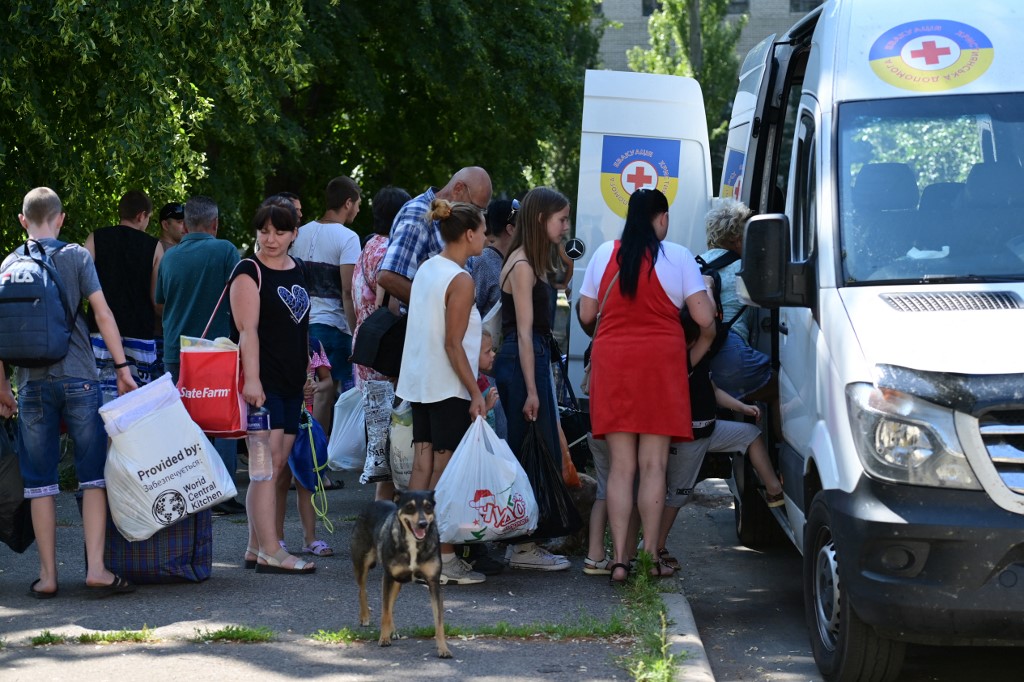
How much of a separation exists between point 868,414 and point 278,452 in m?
3.33

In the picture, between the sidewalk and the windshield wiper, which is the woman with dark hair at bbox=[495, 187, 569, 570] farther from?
the windshield wiper

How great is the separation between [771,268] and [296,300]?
2.54 meters

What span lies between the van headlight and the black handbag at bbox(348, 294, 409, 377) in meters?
2.87

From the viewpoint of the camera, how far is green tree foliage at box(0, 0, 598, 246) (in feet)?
30.9

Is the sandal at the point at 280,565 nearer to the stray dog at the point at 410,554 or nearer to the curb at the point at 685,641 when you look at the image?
the stray dog at the point at 410,554

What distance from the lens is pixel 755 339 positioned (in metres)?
7.62

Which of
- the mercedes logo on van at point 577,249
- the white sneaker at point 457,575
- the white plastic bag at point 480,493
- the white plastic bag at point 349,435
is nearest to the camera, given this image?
the white plastic bag at point 480,493

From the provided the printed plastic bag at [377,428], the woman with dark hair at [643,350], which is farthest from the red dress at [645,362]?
the printed plastic bag at [377,428]

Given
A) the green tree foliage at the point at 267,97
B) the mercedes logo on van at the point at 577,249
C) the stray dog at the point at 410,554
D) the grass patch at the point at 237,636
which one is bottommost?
the grass patch at the point at 237,636

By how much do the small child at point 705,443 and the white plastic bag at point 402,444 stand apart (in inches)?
50.9

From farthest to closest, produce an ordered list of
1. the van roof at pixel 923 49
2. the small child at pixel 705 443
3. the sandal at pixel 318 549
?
the sandal at pixel 318 549
the small child at pixel 705 443
the van roof at pixel 923 49

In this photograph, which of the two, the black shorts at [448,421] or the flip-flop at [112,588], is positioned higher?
the black shorts at [448,421]

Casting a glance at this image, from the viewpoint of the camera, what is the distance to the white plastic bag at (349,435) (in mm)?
8070

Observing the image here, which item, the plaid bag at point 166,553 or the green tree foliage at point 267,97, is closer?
the plaid bag at point 166,553
